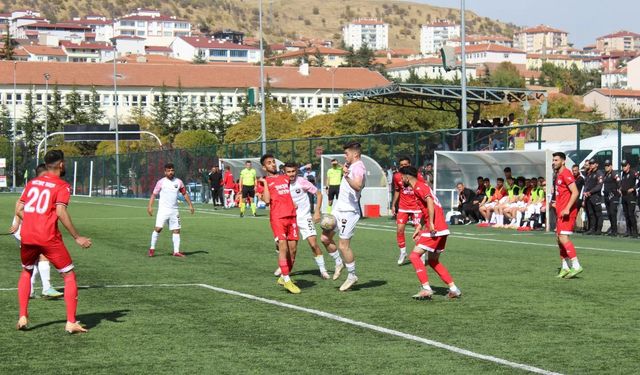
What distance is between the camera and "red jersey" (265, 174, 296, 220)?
15969 millimetres

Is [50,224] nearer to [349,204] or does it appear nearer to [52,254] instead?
[52,254]

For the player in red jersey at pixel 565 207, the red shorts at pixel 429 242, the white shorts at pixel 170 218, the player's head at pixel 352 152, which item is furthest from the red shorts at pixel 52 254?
the white shorts at pixel 170 218

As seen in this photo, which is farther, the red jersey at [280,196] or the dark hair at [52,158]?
the red jersey at [280,196]

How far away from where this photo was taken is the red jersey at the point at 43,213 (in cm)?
1209

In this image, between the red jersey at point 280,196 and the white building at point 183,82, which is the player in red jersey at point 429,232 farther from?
the white building at point 183,82

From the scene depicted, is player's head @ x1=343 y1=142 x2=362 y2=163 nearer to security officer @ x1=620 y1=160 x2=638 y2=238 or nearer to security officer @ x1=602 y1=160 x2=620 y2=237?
security officer @ x1=620 y1=160 x2=638 y2=238

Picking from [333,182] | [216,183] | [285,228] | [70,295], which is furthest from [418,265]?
[216,183]

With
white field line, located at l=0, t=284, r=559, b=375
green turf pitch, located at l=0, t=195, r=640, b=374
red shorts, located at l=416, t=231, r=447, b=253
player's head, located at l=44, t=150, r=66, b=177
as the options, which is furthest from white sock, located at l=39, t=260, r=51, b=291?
red shorts, located at l=416, t=231, r=447, b=253

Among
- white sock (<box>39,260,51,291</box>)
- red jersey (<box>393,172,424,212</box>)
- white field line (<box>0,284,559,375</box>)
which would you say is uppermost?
red jersey (<box>393,172,424,212</box>)

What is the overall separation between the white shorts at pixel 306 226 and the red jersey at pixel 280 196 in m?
1.54

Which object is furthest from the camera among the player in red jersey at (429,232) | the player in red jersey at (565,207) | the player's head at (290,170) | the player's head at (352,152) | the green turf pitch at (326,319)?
the player in red jersey at (565,207)

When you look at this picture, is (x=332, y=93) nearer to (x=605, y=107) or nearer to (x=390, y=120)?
(x=605, y=107)

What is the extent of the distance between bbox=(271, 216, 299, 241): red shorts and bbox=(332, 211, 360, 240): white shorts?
2.46 ft

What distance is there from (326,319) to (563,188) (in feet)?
19.1
